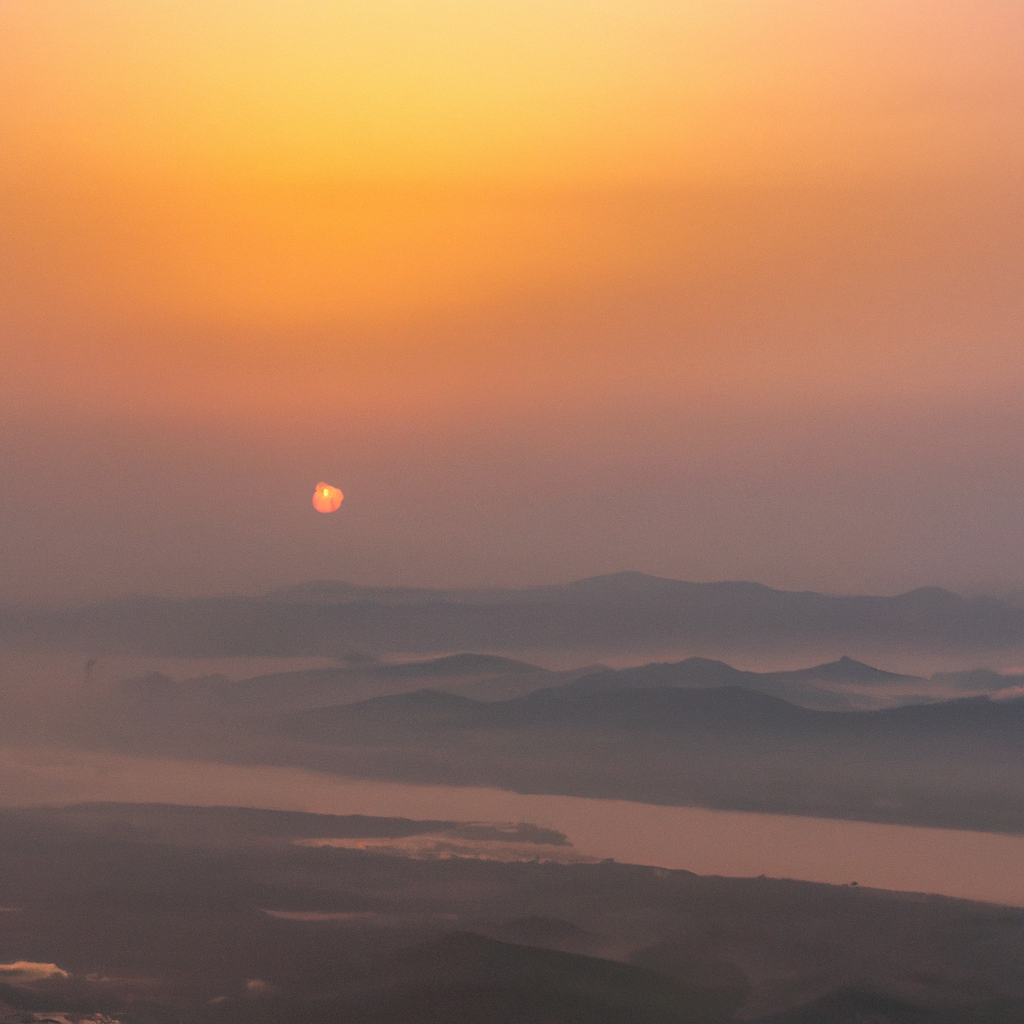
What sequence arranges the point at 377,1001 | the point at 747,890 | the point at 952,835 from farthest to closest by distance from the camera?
the point at 952,835 < the point at 747,890 < the point at 377,1001

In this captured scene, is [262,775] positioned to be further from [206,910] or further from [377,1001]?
[377,1001]

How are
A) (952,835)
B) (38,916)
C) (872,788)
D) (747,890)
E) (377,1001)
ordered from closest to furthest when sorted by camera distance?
(377,1001) < (38,916) < (747,890) < (952,835) < (872,788)

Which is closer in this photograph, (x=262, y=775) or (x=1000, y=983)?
(x=1000, y=983)

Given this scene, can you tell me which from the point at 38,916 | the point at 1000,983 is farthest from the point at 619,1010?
the point at 38,916

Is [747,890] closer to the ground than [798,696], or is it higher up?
closer to the ground

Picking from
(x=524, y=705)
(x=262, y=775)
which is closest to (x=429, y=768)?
(x=262, y=775)

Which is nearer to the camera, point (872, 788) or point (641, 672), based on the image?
point (872, 788)

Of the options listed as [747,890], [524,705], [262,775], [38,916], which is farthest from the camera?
[524,705]

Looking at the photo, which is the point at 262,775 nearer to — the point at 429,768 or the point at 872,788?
the point at 429,768

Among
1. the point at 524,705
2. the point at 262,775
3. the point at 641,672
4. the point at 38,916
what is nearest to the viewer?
the point at 38,916
